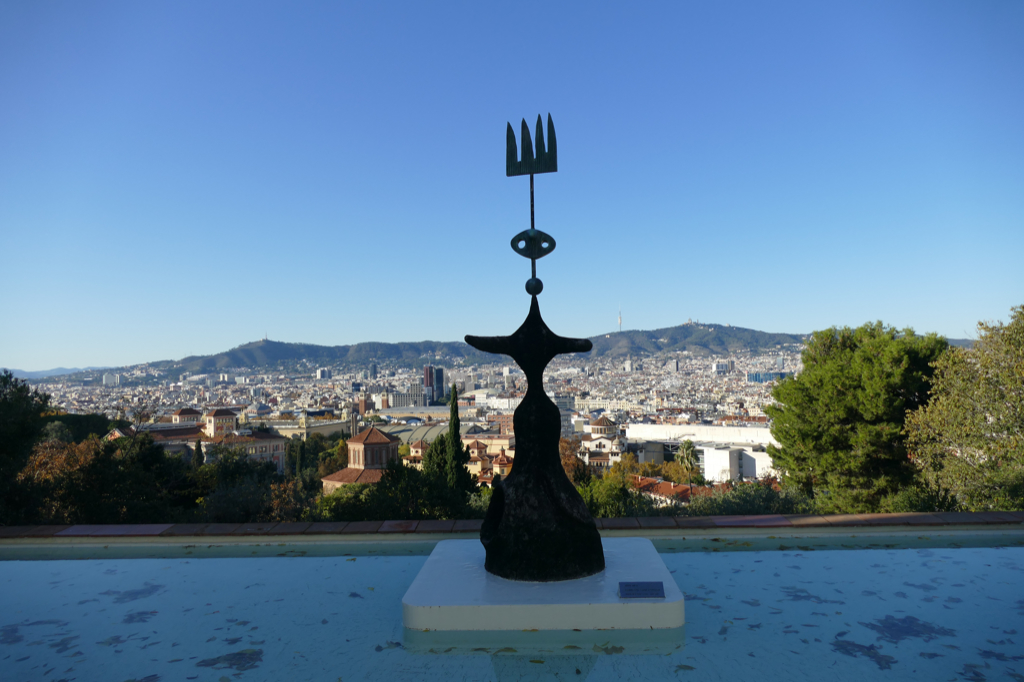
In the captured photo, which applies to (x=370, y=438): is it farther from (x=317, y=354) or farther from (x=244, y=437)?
(x=317, y=354)

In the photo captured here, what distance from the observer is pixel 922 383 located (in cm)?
1023

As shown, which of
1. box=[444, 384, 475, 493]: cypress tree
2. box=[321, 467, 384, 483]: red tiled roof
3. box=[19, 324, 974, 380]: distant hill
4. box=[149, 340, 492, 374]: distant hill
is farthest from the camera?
box=[19, 324, 974, 380]: distant hill

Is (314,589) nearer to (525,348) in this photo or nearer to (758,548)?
(525,348)

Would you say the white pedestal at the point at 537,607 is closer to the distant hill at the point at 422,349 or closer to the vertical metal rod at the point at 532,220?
the vertical metal rod at the point at 532,220

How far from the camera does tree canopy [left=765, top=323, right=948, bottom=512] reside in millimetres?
10125

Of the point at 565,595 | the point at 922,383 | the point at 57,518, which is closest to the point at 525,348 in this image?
the point at 565,595

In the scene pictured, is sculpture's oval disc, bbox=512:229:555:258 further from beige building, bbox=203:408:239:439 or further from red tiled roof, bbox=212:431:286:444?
beige building, bbox=203:408:239:439

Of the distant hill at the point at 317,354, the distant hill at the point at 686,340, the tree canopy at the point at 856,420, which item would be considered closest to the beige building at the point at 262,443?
the tree canopy at the point at 856,420

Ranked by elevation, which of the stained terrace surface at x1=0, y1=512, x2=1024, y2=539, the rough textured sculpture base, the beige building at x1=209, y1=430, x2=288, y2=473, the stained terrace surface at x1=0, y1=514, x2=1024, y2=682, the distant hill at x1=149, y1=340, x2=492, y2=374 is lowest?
the beige building at x1=209, y1=430, x2=288, y2=473

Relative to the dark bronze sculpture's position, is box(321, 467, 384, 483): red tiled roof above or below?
below

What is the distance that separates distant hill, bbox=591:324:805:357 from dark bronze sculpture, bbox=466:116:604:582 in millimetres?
132714

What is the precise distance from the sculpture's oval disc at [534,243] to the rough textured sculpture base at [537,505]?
0.31 meters

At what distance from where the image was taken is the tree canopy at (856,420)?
10125 mm

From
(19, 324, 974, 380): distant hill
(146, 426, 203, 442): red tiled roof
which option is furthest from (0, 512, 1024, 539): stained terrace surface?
(19, 324, 974, 380): distant hill
